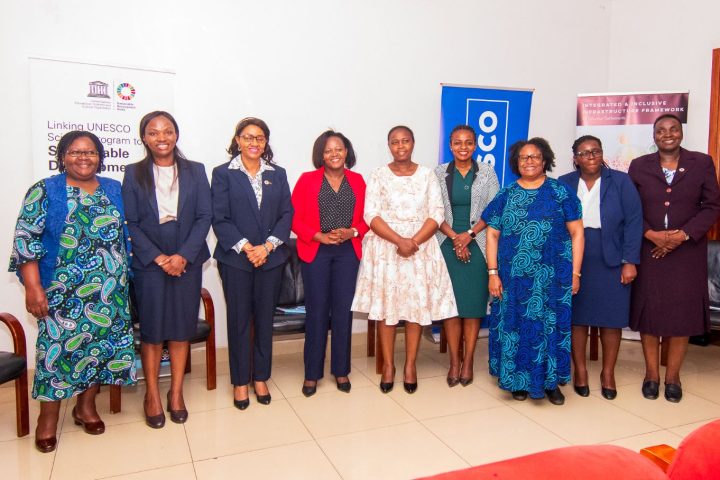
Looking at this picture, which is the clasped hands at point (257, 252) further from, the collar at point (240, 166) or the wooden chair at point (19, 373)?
the wooden chair at point (19, 373)

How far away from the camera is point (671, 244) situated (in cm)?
336

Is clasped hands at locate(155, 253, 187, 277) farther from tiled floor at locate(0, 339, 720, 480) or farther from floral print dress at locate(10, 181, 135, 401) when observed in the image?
tiled floor at locate(0, 339, 720, 480)

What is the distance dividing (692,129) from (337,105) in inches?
122

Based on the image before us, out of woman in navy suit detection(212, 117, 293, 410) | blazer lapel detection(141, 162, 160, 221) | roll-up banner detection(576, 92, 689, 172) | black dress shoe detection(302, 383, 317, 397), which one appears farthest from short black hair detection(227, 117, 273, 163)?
roll-up banner detection(576, 92, 689, 172)

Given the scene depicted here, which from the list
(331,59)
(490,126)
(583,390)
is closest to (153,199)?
(331,59)

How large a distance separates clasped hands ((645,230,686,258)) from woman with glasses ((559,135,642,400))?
0.09m

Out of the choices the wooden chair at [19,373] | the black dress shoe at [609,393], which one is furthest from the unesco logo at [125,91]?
the black dress shoe at [609,393]

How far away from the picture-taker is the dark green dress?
11.9 ft

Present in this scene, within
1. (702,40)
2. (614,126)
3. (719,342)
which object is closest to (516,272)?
(719,342)

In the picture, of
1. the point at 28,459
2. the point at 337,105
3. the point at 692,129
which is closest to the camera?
the point at 28,459

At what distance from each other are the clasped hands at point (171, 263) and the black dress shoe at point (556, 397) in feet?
7.56

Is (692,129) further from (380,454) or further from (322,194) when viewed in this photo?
(380,454)

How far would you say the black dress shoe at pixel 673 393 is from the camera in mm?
3486

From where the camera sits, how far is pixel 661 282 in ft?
11.3
